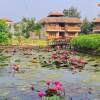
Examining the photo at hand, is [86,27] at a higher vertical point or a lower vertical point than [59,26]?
lower

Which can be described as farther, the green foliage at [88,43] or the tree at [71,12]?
the tree at [71,12]

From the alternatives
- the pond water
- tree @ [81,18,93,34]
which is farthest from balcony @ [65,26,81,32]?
the pond water

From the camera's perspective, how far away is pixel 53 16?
84.3 m

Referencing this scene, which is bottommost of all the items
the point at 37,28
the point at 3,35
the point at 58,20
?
the point at 3,35

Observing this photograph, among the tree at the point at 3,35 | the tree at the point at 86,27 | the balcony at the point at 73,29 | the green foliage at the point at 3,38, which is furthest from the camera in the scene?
the tree at the point at 86,27

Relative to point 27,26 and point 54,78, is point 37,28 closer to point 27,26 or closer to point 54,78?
point 27,26

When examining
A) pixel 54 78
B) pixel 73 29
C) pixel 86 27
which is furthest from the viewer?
pixel 86 27

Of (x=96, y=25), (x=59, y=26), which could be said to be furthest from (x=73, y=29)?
(x=96, y=25)

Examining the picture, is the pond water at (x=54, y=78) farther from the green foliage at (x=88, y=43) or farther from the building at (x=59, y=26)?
the building at (x=59, y=26)

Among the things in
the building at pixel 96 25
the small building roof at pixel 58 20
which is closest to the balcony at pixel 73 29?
the small building roof at pixel 58 20

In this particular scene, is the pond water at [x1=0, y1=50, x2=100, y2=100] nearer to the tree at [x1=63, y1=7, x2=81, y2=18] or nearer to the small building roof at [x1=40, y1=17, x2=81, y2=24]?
the small building roof at [x1=40, y1=17, x2=81, y2=24]

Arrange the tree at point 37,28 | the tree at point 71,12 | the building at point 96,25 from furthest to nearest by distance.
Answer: the tree at point 71,12, the tree at point 37,28, the building at point 96,25

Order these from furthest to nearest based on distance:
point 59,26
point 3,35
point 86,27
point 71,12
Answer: point 71,12, point 86,27, point 59,26, point 3,35

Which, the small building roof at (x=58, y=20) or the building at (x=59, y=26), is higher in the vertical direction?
the small building roof at (x=58, y=20)
